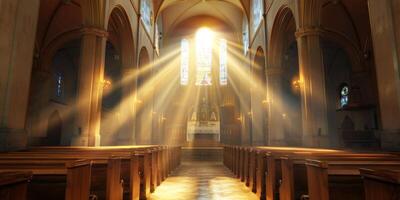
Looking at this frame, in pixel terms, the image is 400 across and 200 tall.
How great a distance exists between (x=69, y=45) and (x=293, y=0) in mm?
12712

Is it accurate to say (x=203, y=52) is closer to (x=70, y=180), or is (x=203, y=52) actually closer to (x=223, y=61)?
(x=223, y=61)

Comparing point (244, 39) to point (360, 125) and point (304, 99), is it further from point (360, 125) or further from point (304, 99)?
point (304, 99)

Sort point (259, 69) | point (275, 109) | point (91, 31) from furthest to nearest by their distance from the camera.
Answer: point (259, 69), point (275, 109), point (91, 31)

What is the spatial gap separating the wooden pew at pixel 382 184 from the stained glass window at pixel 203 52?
70.8ft

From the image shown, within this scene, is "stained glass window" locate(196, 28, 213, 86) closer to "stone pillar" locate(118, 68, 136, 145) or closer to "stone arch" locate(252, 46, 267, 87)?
"stone arch" locate(252, 46, 267, 87)

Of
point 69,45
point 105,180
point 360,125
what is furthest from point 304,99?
point 69,45

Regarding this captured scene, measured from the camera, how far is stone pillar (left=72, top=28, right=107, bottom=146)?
331 inches

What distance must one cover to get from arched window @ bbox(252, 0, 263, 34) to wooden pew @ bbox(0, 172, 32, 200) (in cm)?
1490

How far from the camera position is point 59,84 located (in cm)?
1634

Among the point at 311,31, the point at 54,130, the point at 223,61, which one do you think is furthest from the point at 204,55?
the point at 311,31

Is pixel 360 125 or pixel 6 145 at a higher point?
pixel 360 125

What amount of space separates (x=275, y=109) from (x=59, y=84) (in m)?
12.9

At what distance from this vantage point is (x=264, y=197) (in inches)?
171

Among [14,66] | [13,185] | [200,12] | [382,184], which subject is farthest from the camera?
[200,12]
